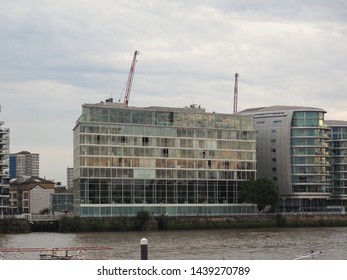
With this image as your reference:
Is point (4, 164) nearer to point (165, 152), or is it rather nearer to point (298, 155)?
point (165, 152)

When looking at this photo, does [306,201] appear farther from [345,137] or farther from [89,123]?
[89,123]

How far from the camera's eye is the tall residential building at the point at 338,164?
172m

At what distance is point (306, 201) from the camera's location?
160 metres

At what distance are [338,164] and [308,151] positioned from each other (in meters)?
19.0

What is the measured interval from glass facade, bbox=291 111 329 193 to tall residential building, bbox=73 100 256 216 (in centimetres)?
1829

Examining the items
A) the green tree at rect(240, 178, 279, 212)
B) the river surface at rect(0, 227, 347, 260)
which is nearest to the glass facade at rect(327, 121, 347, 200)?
the green tree at rect(240, 178, 279, 212)

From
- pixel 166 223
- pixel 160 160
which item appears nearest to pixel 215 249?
pixel 166 223

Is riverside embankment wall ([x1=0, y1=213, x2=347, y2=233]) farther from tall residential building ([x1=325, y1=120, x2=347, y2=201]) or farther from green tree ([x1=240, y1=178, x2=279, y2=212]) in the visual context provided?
tall residential building ([x1=325, y1=120, x2=347, y2=201])

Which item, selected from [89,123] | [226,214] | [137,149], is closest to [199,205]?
[226,214]

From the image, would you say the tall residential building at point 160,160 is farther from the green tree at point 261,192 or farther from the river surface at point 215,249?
the river surface at point 215,249

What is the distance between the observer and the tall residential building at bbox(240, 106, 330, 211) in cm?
15700
